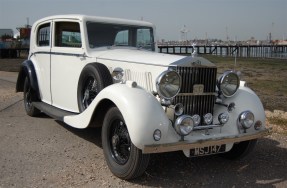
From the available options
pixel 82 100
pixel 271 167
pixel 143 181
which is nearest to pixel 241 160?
pixel 271 167

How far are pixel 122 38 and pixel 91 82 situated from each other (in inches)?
47.6

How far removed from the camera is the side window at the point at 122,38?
631 cm

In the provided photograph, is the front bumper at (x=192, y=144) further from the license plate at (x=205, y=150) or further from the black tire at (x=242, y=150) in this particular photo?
the black tire at (x=242, y=150)

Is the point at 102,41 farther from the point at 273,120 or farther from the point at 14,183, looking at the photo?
the point at 273,120

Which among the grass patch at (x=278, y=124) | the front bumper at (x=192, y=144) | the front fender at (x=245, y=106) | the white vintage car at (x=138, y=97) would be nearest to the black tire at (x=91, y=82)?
the white vintage car at (x=138, y=97)

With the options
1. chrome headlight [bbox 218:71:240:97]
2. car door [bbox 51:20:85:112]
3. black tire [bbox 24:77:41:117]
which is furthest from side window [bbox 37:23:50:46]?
chrome headlight [bbox 218:71:240:97]

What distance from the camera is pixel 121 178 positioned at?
4.35 m

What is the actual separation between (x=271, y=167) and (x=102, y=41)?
3262mm

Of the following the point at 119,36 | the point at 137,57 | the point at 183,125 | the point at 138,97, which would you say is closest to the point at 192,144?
the point at 183,125

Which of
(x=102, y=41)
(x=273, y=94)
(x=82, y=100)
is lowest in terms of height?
(x=273, y=94)

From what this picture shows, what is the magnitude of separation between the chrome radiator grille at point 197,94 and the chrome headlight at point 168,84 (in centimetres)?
14

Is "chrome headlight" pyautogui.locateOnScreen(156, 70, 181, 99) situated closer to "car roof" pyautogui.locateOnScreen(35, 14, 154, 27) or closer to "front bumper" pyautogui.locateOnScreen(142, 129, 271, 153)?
"front bumper" pyautogui.locateOnScreen(142, 129, 271, 153)

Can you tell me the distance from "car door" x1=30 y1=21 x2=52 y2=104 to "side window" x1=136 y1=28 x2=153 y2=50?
1635mm

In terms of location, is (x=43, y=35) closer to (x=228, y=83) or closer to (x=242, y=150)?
(x=228, y=83)
